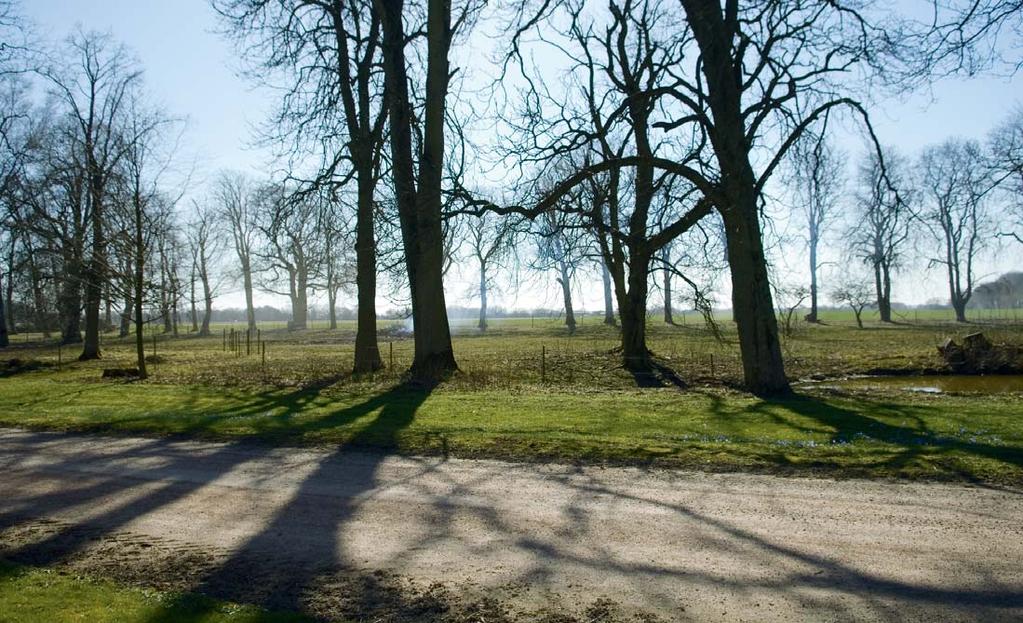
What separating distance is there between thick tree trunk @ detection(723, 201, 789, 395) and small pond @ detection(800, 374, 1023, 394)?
165 inches

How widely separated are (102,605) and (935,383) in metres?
22.2

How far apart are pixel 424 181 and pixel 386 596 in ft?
40.1

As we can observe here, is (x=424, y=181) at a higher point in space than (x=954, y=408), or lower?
higher

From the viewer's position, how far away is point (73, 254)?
84.1ft

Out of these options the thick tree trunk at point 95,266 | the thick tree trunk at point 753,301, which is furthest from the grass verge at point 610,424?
the thick tree trunk at point 95,266

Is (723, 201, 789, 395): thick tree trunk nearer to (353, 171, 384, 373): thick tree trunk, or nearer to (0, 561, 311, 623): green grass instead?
(353, 171, 384, 373): thick tree trunk

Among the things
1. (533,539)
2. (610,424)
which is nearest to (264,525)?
(533,539)

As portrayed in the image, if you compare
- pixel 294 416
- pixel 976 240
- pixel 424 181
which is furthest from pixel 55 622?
pixel 976 240

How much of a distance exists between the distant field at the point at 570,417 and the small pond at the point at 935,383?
3.02 meters

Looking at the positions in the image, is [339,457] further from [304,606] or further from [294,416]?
[304,606]

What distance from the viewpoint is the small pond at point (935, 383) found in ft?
64.4

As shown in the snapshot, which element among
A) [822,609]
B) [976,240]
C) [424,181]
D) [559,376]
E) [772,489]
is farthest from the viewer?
[976,240]

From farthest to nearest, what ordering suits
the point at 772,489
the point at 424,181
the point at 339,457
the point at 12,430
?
1. the point at 424,181
2. the point at 12,430
3. the point at 339,457
4. the point at 772,489

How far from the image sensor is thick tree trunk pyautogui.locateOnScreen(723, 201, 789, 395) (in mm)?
15165
